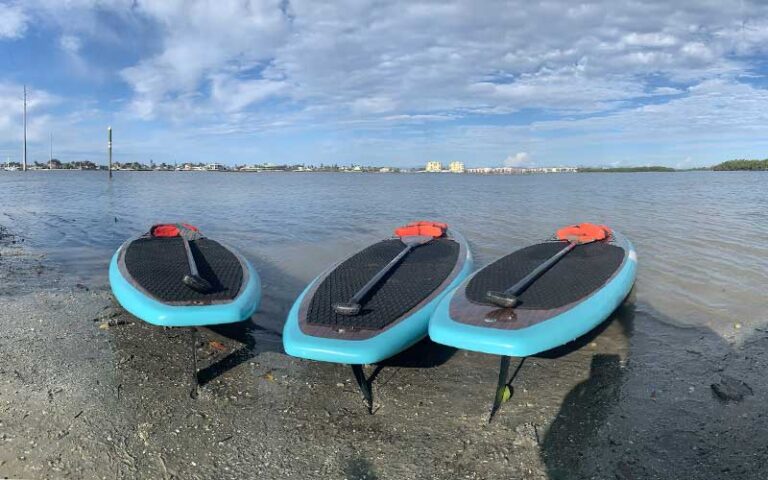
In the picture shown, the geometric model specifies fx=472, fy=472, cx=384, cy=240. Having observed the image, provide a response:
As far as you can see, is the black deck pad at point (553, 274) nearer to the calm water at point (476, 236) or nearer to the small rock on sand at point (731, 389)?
the calm water at point (476, 236)

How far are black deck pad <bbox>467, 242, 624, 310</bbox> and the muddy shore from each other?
0.78 metres

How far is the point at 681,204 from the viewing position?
2631cm

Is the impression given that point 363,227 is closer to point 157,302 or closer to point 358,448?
point 157,302

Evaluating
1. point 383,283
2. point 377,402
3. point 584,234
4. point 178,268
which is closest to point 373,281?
point 383,283

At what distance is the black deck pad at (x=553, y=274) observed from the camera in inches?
201

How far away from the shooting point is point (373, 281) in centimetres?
569

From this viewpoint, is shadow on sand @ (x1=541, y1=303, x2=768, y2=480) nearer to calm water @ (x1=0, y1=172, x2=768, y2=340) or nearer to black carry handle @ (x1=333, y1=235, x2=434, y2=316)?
calm water @ (x1=0, y1=172, x2=768, y2=340)

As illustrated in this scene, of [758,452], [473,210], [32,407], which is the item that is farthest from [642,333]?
[473,210]

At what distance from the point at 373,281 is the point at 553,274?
2334 millimetres

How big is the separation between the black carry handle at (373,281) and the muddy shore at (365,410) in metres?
0.76

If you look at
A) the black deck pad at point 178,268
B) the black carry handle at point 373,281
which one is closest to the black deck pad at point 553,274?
the black carry handle at point 373,281

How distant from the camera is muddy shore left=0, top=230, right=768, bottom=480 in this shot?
11.7 ft

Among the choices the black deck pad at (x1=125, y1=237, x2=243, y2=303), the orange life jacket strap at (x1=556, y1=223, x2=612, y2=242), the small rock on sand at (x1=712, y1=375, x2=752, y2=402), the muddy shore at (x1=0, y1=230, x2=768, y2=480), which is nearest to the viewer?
the muddy shore at (x1=0, y1=230, x2=768, y2=480)

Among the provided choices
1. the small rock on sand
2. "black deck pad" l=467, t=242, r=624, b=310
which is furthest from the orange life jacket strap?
the small rock on sand
